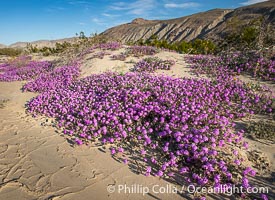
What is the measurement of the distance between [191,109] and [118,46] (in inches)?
365

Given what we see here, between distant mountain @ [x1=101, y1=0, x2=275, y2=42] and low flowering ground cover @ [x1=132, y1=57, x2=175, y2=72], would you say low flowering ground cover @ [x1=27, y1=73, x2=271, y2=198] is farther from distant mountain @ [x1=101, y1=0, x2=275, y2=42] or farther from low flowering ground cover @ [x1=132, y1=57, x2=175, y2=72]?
distant mountain @ [x1=101, y1=0, x2=275, y2=42]

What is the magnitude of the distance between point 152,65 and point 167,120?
466 centimetres

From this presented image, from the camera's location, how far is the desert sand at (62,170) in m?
3.26

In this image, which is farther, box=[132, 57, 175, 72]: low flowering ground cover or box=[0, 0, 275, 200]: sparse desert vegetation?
box=[132, 57, 175, 72]: low flowering ground cover

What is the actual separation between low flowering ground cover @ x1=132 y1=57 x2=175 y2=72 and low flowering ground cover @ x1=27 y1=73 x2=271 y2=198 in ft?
6.22

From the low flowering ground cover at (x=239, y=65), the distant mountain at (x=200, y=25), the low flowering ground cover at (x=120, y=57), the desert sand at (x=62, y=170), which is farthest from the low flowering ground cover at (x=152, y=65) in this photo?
the distant mountain at (x=200, y=25)

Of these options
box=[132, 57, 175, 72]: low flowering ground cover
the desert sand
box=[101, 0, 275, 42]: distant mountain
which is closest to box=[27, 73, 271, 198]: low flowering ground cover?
the desert sand

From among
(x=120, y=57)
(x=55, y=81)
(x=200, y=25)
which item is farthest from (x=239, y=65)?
(x=200, y=25)

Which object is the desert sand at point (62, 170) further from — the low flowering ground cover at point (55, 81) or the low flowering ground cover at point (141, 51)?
the low flowering ground cover at point (141, 51)

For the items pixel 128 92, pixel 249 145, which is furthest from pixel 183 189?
pixel 128 92

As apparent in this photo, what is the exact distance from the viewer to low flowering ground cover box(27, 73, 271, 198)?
11.9 ft

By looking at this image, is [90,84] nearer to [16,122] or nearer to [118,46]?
[16,122]

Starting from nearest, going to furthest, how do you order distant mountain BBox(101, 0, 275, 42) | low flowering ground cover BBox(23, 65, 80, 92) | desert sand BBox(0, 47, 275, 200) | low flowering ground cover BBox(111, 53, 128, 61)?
1. desert sand BBox(0, 47, 275, 200)
2. low flowering ground cover BBox(23, 65, 80, 92)
3. low flowering ground cover BBox(111, 53, 128, 61)
4. distant mountain BBox(101, 0, 275, 42)

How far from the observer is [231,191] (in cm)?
319
